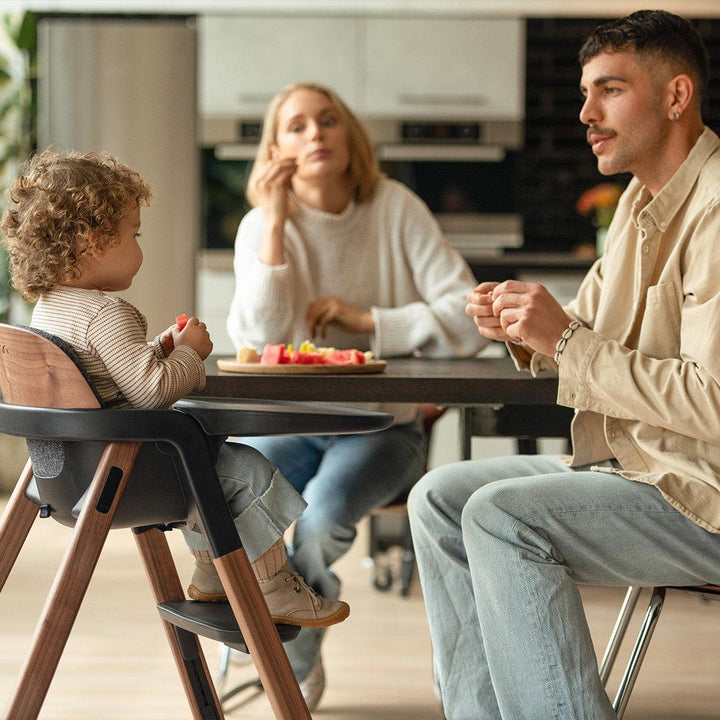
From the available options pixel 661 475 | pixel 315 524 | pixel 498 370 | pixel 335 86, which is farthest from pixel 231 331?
pixel 335 86

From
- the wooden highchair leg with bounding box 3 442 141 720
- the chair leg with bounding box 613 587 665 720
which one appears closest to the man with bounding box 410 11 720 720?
the chair leg with bounding box 613 587 665 720

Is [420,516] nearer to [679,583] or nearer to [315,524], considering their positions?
[315,524]

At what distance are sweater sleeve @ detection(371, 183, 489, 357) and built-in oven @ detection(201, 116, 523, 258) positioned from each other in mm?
2370

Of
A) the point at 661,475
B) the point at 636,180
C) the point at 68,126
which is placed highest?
the point at 68,126

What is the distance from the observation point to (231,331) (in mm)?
2604

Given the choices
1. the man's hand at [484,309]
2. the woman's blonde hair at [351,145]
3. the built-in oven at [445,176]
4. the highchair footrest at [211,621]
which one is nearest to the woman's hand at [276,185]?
the woman's blonde hair at [351,145]

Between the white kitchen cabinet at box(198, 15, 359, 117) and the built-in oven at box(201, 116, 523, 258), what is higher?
the white kitchen cabinet at box(198, 15, 359, 117)

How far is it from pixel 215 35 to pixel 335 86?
0.59m

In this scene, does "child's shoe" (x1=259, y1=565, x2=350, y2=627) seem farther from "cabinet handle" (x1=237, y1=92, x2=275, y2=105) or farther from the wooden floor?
"cabinet handle" (x1=237, y1=92, x2=275, y2=105)

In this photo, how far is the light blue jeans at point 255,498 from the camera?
150 cm

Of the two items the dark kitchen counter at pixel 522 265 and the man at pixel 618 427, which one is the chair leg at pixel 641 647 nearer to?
the man at pixel 618 427

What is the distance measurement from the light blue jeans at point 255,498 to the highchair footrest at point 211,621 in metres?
0.10

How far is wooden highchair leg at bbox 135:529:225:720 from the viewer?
1668 millimetres

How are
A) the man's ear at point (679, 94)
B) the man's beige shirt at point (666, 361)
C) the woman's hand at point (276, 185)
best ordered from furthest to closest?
the woman's hand at point (276, 185) → the man's ear at point (679, 94) → the man's beige shirt at point (666, 361)
